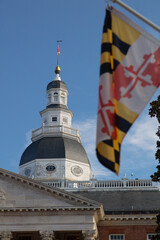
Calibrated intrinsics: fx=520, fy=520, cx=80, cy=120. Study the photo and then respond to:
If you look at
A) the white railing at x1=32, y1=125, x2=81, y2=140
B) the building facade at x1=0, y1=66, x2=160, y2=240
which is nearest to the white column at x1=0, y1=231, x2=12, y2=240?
the building facade at x1=0, y1=66, x2=160, y2=240

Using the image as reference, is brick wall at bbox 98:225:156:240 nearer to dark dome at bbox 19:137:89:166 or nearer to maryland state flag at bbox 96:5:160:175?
dark dome at bbox 19:137:89:166

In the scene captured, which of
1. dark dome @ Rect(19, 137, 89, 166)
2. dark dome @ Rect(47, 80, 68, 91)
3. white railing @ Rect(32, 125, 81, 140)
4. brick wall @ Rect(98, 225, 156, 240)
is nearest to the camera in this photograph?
brick wall @ Rect(98, 225, 156, 240)

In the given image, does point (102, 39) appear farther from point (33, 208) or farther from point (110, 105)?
point (33, 208)

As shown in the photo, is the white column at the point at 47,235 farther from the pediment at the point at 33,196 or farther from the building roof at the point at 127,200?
the building roof at the point at 127,200

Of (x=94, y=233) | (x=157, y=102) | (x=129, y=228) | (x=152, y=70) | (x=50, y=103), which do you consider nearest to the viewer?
(x=152, y=70)

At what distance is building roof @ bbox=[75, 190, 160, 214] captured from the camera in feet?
150

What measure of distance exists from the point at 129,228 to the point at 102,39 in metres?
32.3

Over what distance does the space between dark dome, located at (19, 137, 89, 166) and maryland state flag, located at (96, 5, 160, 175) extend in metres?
48.1

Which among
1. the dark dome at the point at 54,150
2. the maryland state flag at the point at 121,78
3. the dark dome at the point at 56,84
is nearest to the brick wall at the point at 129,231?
the dark dome at the point at 54,150

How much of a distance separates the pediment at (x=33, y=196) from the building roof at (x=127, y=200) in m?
5.13

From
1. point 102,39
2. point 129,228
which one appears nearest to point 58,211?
point 129,228

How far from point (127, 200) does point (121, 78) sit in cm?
3511

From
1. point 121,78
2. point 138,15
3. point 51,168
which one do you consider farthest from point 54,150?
point 138,15

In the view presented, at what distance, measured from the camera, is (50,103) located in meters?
70.9
